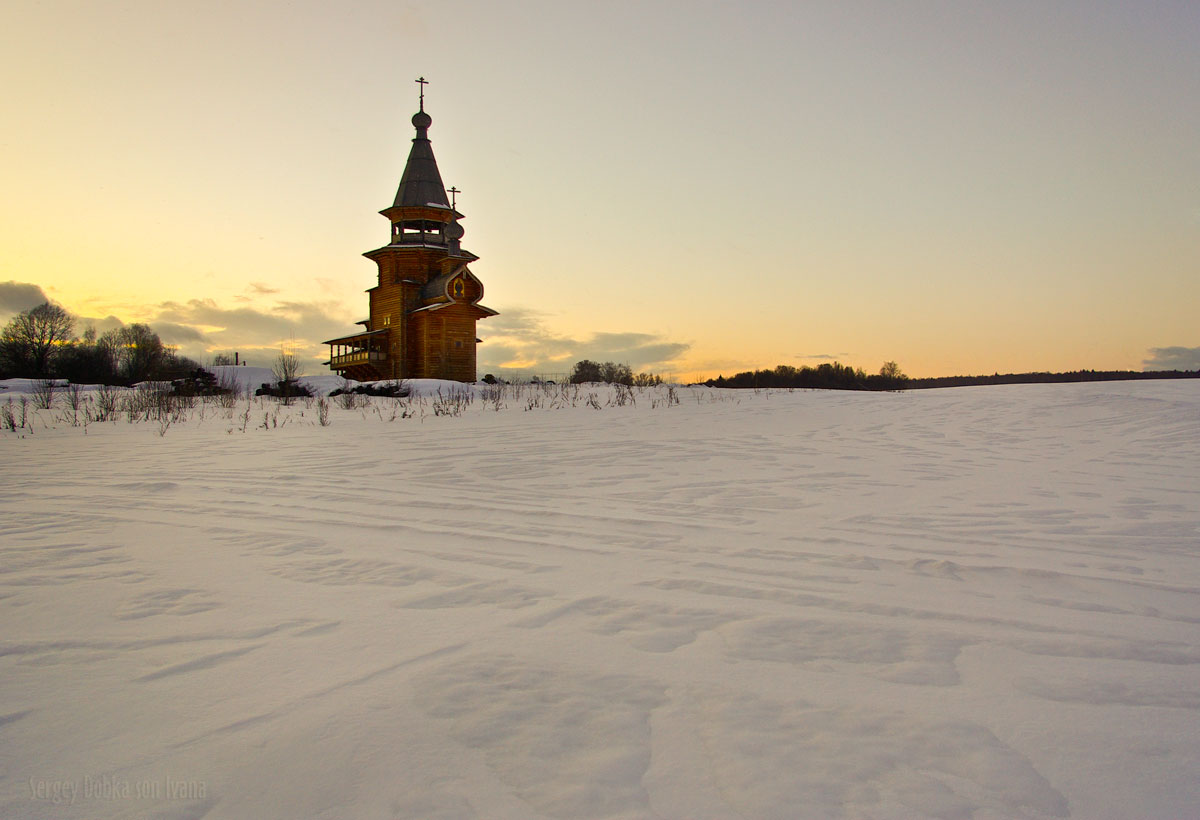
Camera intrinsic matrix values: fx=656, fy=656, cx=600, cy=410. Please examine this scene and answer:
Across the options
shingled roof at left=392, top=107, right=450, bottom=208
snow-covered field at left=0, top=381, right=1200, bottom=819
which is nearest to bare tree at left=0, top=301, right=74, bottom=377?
shingled roof at left=392, top=107, right=450, bottom=208

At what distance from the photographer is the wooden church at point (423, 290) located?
31516 mm

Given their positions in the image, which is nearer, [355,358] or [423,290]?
[423,290]

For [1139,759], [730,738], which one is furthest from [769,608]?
[1139,759]

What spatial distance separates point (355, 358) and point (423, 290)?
6138mm

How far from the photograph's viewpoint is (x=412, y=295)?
108 feet

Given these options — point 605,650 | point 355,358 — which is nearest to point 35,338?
point 355,358

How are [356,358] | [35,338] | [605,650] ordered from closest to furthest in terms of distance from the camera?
[605,650] < [356,358] < [35,338]

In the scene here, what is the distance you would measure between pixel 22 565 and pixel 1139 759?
4.56 meters

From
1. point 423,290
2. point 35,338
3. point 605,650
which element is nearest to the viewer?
point 605,650

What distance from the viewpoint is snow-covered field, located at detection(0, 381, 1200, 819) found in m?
1.54

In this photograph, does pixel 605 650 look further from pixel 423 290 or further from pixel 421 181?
pixel 421 181

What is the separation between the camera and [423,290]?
32.4 metres

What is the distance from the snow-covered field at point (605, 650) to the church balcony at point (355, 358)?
29381mm

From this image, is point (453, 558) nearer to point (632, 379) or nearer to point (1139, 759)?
point (1139, 759)
